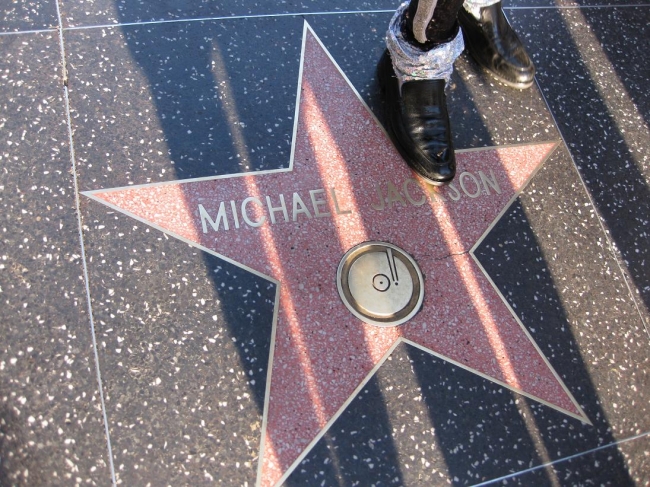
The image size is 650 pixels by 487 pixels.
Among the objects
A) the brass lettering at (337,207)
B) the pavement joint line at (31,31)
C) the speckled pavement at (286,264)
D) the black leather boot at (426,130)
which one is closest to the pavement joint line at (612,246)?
the speckled pavement at (286,264)

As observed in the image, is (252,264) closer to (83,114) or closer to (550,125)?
(83,114)

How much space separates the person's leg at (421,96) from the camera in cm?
152

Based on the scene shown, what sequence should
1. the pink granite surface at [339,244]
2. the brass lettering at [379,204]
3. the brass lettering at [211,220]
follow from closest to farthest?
the pink granite surface at [339,244] < the brass lettering at [211,220] < the brass lettering at [379,204]

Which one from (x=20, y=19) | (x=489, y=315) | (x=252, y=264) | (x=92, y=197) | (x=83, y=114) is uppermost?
(x=20, y=19)

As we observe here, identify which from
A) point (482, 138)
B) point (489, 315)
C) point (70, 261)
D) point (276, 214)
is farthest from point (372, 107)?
point (70, 261)

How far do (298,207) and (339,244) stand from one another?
162 millimetres

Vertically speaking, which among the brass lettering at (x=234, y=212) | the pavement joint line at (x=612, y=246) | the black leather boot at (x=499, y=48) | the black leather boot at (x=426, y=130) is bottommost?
the pavement joint line at (x=612, y=246)

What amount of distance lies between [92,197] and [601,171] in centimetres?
162

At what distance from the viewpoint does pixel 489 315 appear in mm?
1490

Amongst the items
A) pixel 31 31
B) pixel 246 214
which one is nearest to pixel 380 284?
pixel 246 214

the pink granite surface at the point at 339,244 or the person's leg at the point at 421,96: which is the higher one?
the person's leg at the point at 421,96

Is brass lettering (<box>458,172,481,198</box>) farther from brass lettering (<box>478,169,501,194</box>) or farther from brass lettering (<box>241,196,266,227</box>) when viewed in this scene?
brass lettering (<box>241,196,266,227</box>)

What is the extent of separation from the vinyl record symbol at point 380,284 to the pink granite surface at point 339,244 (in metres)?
0.02

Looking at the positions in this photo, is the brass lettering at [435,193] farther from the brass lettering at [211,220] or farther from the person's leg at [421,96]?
the brass lettering at [211,220]
